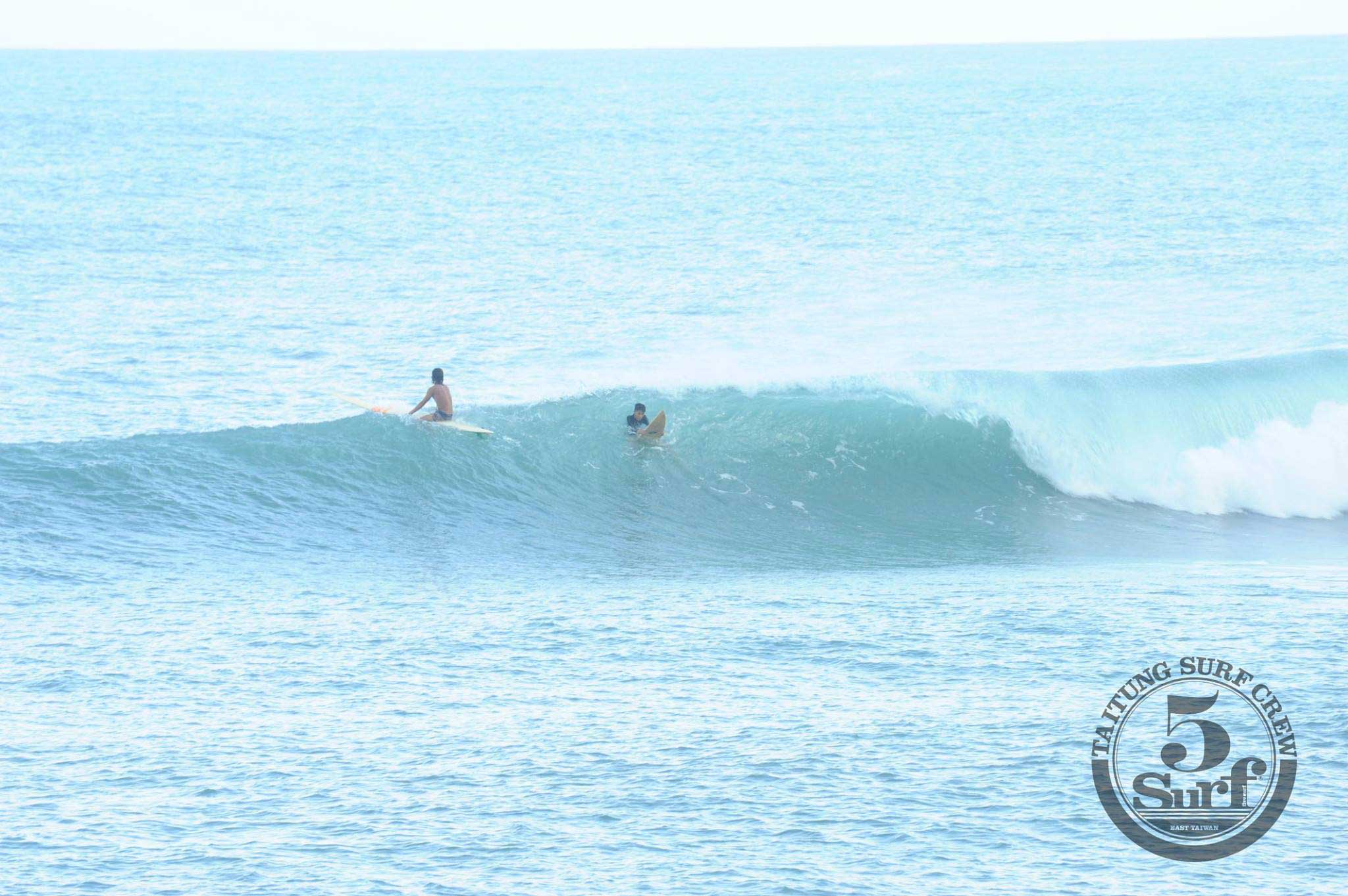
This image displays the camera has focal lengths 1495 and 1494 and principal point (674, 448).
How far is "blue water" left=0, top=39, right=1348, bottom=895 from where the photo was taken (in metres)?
9.62

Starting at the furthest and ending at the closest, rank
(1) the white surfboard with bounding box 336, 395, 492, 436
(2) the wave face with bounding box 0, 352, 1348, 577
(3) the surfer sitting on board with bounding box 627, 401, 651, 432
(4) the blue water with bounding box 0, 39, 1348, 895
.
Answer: (1) the white surfboard with bounding box 336, 395, 492, 436 < (3) the surfer sitting on board with bounding box 627, 401, 651, 432 < (2) the wave face with bounding box 0, 352, 1348, 577 < (4) the blue water with bounding box 0, 39, 1348, 895

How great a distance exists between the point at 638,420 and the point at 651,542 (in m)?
3.28

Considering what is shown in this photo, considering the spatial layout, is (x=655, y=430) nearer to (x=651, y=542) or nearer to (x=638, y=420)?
(x=638, y=420)

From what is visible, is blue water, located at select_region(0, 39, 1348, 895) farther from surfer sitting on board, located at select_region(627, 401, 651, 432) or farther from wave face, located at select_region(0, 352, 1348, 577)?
surfer sitting on board, located at select_region(627, 401, 651, 432)

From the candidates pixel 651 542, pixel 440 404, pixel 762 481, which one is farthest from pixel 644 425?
pixel 651 542

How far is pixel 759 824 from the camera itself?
9617 mm

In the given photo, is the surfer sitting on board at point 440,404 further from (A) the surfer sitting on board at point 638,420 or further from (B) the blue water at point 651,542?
(A) the surfer sitting on board at point 638,420

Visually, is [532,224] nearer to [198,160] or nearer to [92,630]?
[198,160]

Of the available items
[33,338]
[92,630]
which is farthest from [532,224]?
[92,630]

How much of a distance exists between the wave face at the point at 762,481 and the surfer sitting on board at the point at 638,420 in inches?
9.4

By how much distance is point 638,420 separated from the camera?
67.6 feet

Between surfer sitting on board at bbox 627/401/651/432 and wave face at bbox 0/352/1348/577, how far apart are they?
0.24 metres

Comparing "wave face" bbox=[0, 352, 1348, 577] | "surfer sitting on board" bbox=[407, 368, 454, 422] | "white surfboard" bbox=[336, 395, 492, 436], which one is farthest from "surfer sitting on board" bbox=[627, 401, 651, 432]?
"surfer sitting on board" bbox=[407, 368, 454, 422]

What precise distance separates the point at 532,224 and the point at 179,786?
39.2 metres
